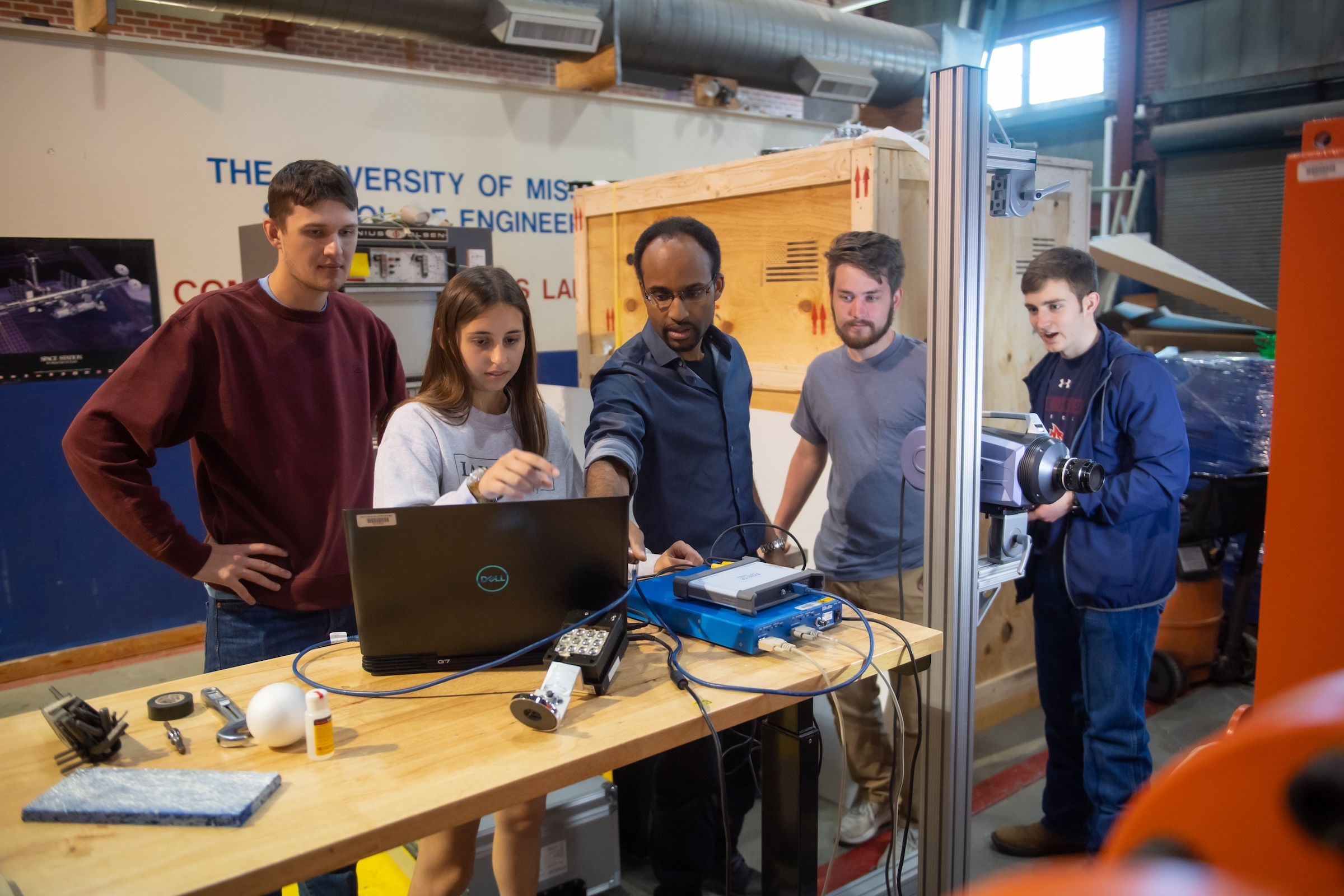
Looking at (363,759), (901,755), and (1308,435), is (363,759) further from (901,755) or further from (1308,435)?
(901,755)

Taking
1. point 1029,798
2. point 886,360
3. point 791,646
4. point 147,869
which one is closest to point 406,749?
point 147,869

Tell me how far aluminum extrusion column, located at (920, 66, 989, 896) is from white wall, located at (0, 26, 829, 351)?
12.8ft

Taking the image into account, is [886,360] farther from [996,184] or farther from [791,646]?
[791,646]

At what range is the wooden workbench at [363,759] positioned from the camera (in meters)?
1.00

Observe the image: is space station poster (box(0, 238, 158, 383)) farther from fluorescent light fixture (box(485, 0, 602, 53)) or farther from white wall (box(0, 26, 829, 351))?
fluorescent light fixture (box(485, 0, 602, 53))

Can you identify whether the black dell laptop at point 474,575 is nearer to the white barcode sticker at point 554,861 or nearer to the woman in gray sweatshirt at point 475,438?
the woman in gray sweatshirt at point 475,438

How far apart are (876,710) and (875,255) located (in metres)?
1.30

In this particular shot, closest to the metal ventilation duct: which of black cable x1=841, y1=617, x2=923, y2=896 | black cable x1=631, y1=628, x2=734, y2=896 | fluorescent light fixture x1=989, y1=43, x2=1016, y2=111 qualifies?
fluorescent light fixture x1=989, y1=43, x2=1016, y2=111

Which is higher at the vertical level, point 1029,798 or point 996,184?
point 996,184

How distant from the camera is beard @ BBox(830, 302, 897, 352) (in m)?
2.55

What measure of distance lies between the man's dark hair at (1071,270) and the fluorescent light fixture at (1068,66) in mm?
7669

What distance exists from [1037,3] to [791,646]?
31.5ft

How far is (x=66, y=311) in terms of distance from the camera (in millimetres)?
4082

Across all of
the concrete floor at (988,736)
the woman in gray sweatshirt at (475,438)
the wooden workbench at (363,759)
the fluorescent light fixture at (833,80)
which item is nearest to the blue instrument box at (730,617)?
the wooden workbench at (363,759)
